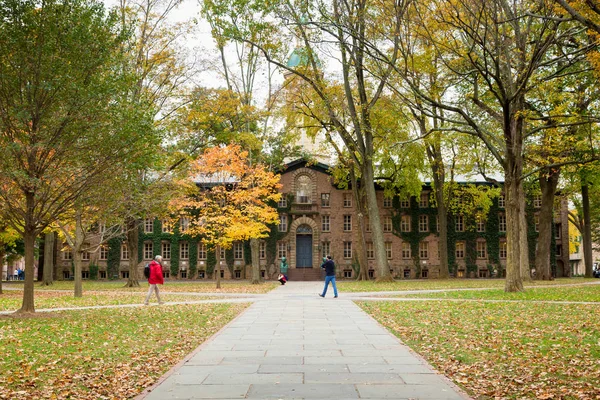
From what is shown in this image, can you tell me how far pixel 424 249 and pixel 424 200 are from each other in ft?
15.2

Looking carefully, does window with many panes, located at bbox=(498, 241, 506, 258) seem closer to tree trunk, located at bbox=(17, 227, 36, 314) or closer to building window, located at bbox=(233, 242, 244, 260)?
building window, located at bbox=(233, 242, 244, 260)

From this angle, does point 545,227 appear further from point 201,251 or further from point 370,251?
point 201,251

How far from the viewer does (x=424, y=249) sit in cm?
5166

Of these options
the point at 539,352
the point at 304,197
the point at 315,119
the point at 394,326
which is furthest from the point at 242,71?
the point at 539,352

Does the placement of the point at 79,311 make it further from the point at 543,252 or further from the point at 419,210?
the point at 419,210

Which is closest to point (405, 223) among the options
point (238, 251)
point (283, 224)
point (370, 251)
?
point (370, 251)

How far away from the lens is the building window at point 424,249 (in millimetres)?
51469

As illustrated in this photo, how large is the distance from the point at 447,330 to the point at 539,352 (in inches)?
118

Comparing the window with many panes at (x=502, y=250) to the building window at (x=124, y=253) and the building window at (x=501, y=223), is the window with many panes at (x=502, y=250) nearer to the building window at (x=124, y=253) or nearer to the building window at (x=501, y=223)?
the building window at (x=501, y=223)

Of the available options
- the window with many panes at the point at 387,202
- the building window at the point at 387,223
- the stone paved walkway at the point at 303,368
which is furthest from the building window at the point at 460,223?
the stone paved walkway at the point at 303,368

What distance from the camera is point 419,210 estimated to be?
172 feet

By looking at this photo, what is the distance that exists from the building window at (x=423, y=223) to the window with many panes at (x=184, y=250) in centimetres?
2164

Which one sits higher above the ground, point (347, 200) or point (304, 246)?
point (347, 200)

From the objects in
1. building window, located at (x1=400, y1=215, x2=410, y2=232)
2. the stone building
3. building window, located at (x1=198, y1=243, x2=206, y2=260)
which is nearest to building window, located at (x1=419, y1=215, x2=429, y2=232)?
the stone building
